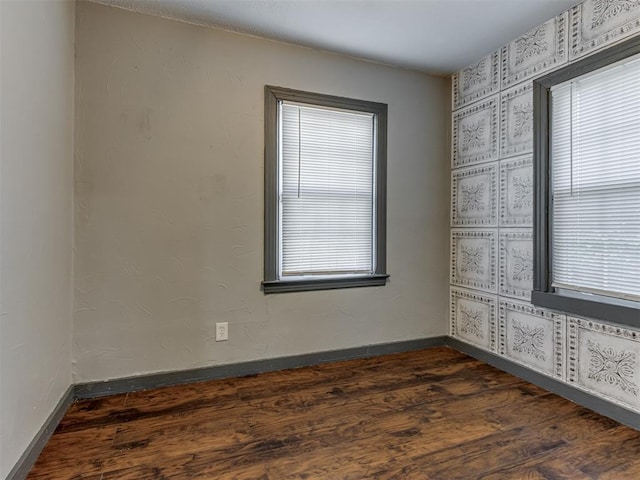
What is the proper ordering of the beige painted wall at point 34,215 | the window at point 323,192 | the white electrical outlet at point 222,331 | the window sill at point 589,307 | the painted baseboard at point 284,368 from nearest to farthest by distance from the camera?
the beige painted wall at point 34,215 < the painted baseboard at point 284,368 < the window sill at point 589,307 < the white electrical outlet at point 222,331 < the window at point 323,192

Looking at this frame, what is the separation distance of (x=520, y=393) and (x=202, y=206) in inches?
90.3

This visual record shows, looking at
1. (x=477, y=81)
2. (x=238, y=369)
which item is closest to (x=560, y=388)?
(x=238, y=369)

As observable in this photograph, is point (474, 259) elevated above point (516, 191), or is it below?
below

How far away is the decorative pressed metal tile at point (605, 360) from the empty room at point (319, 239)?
2 centimetres

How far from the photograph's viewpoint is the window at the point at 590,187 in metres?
1.88

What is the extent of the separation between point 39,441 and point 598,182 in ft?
10.0

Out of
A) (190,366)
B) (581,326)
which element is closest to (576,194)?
(581,326)

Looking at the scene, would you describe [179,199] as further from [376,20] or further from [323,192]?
[376,20]

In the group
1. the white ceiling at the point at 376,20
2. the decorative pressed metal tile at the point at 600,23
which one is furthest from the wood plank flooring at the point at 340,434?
the white ceiling at the point at 376,20

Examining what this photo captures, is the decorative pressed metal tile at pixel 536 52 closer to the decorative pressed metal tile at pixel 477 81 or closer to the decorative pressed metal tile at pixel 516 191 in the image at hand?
the decorative pressed metal tile at pixel 477 81

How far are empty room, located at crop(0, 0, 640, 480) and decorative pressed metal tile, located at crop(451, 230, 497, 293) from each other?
0.07ft

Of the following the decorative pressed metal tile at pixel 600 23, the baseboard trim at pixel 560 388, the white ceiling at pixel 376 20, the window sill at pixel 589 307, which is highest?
the white ceiling at pixel 376 20

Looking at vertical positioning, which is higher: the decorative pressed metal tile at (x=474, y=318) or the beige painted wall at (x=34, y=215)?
the beige painted wall at (x=34, y=215)

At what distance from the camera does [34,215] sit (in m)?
1.55
